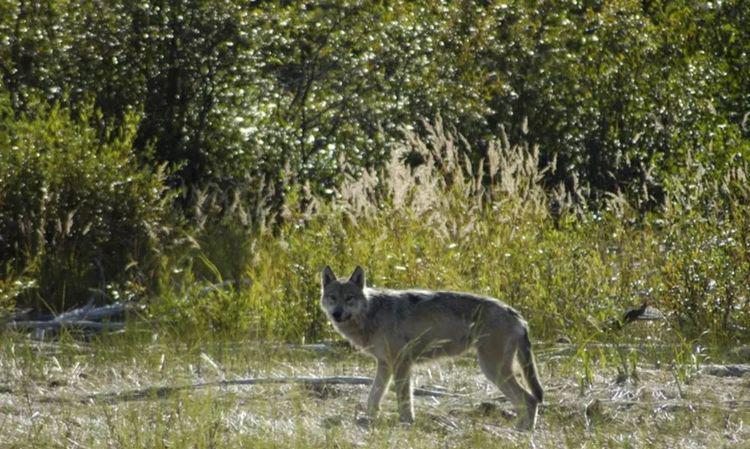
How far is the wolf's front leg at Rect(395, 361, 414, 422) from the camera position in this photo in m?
8.04

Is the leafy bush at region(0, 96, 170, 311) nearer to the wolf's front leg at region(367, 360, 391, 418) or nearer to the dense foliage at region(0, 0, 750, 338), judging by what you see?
the dense foliage at region(0, 0, 750, 338)

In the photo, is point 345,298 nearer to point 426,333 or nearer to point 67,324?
point 426,333

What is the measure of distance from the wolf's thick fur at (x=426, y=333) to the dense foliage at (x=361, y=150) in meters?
2.23

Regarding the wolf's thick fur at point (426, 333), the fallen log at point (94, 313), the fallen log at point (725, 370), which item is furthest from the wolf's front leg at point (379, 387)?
the fallen log at point (94, 313)

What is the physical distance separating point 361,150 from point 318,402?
7.99 metres

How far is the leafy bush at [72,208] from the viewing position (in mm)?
12945

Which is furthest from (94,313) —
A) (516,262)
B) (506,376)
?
(506,376)

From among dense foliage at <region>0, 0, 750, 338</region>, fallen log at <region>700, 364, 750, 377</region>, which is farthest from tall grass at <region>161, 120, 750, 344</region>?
fallen log at <region>700, 364, 750, 377</region>

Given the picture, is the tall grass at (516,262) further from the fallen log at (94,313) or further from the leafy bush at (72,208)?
the leafy bush at (72,208)

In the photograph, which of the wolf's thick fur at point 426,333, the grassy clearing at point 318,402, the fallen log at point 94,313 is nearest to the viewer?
the grassy clearing at point 318,402

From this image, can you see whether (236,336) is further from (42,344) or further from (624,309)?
(624,309)

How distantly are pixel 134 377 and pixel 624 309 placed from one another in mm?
4137

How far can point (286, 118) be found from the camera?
16.2 metres

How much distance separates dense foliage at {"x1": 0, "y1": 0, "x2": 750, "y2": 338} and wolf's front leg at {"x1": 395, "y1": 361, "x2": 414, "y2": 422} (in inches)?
114
